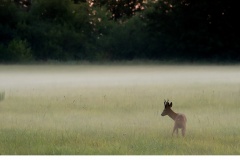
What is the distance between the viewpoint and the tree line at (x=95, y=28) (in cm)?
2116

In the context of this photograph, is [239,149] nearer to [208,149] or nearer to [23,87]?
[208,149]

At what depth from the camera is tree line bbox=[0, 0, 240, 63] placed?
21.2 m

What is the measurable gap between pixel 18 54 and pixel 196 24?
1.24 m

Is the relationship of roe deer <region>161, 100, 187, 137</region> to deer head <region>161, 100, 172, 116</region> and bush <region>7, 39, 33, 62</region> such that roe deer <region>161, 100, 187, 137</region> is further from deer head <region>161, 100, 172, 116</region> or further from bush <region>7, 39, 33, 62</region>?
bush <region>7, 39, 33, 62</region>

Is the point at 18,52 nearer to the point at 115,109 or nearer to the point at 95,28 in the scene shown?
the point at 95,28

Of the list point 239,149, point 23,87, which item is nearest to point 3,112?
point 23,87

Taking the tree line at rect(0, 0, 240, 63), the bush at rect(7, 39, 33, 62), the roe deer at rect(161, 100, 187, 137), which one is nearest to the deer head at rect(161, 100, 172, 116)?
the roe deer at rect(161, 100, 187, 137)

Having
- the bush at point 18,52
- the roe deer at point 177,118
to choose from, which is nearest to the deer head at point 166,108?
the roe deer at point 177,118

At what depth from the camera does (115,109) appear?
824 inches

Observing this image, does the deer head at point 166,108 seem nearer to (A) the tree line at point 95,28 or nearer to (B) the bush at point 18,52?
(A) the tree line at point 95,28

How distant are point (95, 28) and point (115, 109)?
63 centimetres

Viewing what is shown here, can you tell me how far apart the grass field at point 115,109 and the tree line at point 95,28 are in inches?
4.4

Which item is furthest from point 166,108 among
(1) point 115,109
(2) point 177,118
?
(1) point 115,109

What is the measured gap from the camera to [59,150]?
20.8 meters
